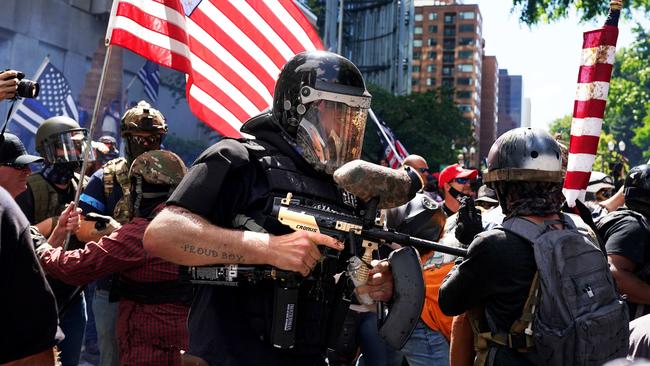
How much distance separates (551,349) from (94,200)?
133 inches

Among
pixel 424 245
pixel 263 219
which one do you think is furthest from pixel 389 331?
pixel 263 219

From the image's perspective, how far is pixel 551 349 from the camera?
2848 millimetres

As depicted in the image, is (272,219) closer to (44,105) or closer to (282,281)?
(282,281)

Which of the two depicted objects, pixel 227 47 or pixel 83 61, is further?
→ pixel 83 61

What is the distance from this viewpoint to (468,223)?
340cm

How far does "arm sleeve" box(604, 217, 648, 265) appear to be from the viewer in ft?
13.3

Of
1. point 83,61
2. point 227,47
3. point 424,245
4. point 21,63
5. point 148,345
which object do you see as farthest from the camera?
point 83,61

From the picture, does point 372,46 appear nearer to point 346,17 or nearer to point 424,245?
point 346,17

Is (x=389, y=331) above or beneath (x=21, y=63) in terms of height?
beneath

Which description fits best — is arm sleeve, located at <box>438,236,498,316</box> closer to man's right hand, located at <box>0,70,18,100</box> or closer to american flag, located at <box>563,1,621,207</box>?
american flag, located at <box>563,1,621,207</box>

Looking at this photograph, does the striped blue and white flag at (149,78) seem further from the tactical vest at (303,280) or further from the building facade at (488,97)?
the building facade at (488,97)

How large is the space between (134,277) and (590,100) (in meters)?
2.85

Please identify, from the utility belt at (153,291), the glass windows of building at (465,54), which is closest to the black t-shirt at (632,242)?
the utility belt at (153,291)

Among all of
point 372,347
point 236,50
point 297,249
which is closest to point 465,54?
point 236,50
